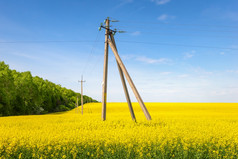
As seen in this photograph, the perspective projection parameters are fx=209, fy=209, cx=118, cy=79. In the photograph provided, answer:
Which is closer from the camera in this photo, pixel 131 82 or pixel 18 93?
pixel 131 82

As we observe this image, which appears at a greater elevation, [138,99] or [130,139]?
[138,99]

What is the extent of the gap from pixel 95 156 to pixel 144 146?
1927mm

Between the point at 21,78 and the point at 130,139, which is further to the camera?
the point at 21,78

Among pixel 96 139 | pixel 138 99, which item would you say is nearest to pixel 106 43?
pixel 138 99

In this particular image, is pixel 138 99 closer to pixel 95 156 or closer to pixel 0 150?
pixel 95 156

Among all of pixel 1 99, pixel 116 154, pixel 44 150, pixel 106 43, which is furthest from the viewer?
pixel 1 99

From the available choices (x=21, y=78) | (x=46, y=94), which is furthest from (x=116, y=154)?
(x=46, y=94)

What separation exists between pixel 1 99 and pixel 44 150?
41303mm

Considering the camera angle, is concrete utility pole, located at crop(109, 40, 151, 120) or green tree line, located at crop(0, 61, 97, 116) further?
green tree line, located at crop(0, 61, 97, 116)

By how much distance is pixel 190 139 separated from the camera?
9.37 metres

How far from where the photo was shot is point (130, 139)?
905 centimetres

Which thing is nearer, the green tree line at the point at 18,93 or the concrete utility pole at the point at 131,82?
the concrete utility pole at the point at 131,82

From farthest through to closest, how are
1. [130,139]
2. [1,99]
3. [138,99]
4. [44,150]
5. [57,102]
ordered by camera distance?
[57,102], [1,99], [138,99], [130,139], [44,150]

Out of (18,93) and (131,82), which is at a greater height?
(131,82)
